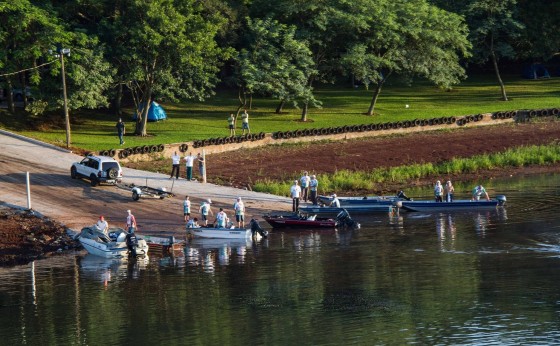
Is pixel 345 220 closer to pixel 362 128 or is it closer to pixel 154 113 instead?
pixel 362 128

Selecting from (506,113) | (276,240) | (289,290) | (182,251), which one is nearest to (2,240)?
(182,251)

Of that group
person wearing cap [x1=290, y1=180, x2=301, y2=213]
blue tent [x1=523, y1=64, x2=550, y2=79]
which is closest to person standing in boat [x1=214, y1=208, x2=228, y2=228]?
person wearing cap [x1=290, y1=180, x2=301, y2=213]

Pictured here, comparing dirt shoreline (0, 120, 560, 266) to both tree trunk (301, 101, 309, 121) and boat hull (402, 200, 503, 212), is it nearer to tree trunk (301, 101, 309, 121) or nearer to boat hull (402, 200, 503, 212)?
boat hull (402, 200, 503, 212)

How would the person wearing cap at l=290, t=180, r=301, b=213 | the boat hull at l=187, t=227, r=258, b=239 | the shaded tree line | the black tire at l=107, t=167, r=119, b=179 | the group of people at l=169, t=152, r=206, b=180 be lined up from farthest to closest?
the shaded tree line → the group of people at l=169, t=152, r=206, b=180 → the black tire at l=107, t=167, r=119, b=179 → the person wearing cap at l=290, t=180, r=301, b=213 → the boat hull at l=187, t=227, r=258, b=239

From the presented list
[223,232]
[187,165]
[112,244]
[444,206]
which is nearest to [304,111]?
[187,165]

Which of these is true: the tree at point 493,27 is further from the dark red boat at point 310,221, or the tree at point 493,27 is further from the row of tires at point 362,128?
the dark red boat at point 310,221

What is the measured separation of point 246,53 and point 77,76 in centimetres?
1655

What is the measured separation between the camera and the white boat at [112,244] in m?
51.6

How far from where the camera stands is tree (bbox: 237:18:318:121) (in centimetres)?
8962

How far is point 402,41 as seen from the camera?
9731 centimetres

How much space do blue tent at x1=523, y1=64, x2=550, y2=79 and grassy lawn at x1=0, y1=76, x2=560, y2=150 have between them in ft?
4.38

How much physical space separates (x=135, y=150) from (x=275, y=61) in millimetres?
20002

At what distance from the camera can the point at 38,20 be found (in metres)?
79.9

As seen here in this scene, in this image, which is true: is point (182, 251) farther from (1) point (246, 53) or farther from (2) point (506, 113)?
(2) point (506, 113)
